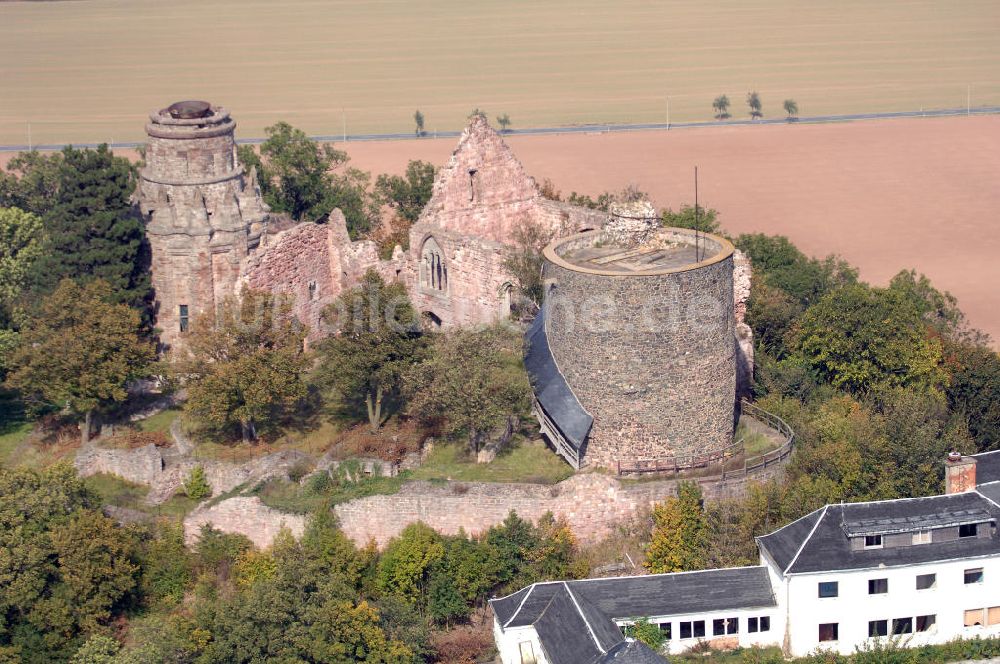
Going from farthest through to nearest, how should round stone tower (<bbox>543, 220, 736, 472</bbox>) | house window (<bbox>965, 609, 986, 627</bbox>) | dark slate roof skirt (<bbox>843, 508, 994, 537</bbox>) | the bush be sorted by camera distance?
1. the bush
2. round stone tower (<bbox>543, 220, 736, 472</bbox>)
3. house window (<bbox>965, 609, 986, 627</bbox>)
4. dark slate roof skirt (<bbox>843, 508, 994, 537</bbox>)

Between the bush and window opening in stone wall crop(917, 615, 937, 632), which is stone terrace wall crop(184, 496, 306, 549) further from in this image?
window opening in stone wall crop(917, 615, 937, 632)

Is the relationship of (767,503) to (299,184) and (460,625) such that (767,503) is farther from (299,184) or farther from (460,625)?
(299,184)

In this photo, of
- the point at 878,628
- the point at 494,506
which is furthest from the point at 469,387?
the point at 878,628

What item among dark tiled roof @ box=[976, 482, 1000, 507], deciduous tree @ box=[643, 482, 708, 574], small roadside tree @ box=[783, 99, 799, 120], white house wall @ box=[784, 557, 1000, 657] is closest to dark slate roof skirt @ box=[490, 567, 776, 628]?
white house wall @ box=[784, 557, 1000, 657]

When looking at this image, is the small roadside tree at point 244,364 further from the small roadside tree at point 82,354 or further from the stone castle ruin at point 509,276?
the stone castle ruin at point 509,276

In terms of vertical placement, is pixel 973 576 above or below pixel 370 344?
below

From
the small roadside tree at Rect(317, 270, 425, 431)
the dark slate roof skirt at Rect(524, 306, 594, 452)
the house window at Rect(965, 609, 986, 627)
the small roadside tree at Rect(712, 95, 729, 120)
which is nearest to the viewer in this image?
the house window at Rect(965, 609, 986, 627)

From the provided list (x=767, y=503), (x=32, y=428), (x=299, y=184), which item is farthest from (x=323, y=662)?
(x=299, y=184)

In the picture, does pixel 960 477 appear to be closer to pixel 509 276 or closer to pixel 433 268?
pixel 509 276
